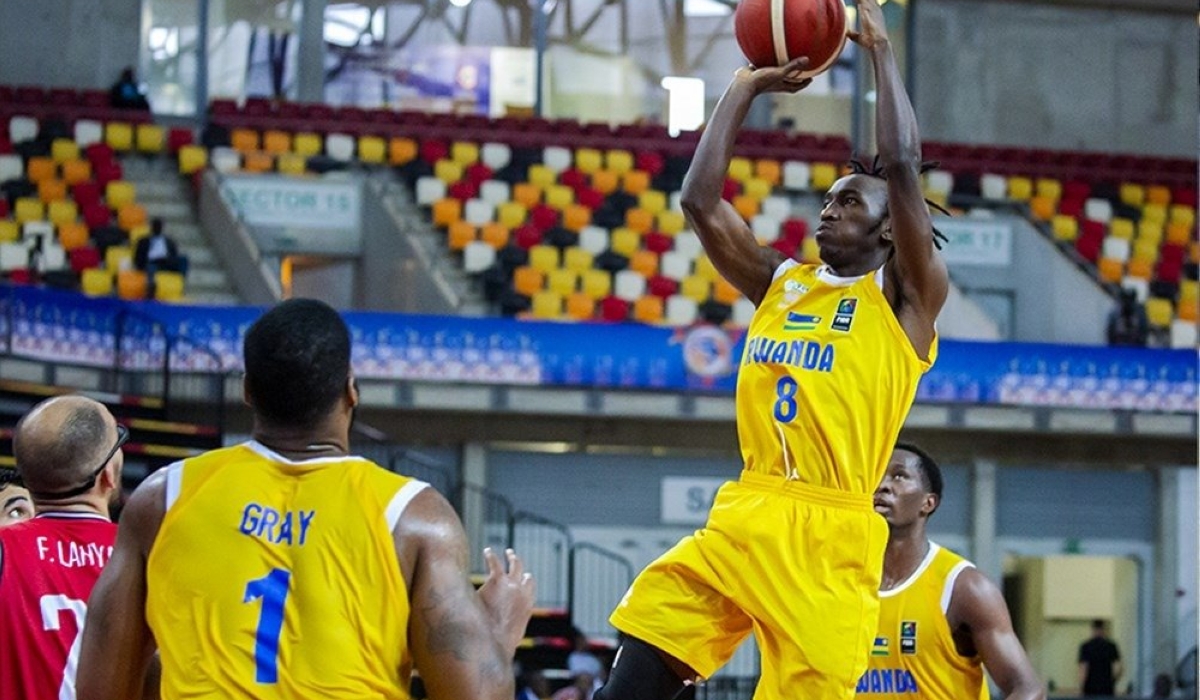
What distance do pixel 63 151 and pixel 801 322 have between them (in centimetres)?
1555

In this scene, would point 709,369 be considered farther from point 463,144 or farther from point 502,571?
point 502,571

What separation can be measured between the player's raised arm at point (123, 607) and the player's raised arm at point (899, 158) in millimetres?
2260

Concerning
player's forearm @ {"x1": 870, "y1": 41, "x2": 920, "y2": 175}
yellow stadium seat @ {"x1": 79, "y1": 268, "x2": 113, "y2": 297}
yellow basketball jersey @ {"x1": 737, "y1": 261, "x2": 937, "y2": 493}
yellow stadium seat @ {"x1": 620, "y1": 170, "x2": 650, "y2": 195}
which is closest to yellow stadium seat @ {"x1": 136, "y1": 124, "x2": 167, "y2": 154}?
yellow stadium seat @ {"x1": 79, "y1": 268, "x2": 113, "y2": 297}

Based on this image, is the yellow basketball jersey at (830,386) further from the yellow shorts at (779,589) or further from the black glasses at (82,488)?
the black glasses at (82,488)

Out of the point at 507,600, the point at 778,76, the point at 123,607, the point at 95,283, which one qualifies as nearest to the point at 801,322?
the point at 778,76

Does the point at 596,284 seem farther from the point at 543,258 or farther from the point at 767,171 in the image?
the point at 767,171

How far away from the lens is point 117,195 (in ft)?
64.2

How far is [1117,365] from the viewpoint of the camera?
19391mm

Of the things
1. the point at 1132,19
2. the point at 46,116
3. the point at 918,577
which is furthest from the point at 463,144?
the point at 918,577

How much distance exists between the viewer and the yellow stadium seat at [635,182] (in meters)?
21.3

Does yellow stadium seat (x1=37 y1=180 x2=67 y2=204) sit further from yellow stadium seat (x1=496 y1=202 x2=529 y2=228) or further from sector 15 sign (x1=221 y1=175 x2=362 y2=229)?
yellow stadium seat (x1=496 y1=202 x2=529 y2=228)

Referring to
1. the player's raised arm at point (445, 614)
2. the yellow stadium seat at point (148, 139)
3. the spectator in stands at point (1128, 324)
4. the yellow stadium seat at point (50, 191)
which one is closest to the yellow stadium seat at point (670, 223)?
the spectator in stands at point (1128, 324)

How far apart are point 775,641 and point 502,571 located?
186 centimetres

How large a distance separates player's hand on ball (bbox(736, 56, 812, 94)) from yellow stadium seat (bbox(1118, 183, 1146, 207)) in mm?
18775
